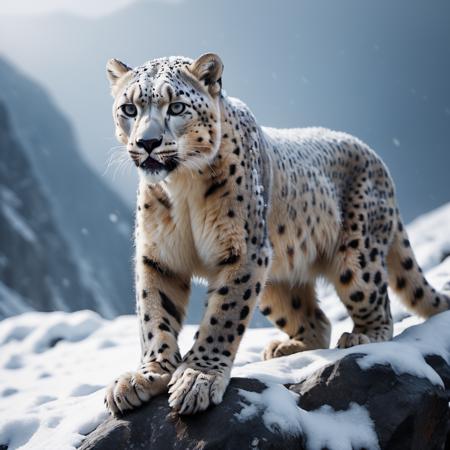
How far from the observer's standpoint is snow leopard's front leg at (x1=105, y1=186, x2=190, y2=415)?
4.85 metres

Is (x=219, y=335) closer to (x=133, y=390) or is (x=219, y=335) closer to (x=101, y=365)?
(x=133, y=390)

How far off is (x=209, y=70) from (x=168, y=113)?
1.93 ft

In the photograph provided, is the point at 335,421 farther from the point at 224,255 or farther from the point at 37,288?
the point at 37,288

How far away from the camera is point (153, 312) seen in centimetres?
529

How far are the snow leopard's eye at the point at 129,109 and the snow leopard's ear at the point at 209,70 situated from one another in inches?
21.5

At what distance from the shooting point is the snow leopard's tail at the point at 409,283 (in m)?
7.18

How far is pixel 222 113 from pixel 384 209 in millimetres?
2243

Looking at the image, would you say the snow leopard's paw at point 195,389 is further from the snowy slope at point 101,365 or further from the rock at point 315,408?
the snowy slope at point 101,365

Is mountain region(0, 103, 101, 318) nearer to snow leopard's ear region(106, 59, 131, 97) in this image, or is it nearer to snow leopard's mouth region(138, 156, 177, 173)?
snow leopard's ear region(106, 59, 131, 97)

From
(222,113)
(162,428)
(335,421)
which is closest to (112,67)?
(222,113)

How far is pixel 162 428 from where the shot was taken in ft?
15.3

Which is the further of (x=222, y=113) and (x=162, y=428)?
(x=222, y=113)

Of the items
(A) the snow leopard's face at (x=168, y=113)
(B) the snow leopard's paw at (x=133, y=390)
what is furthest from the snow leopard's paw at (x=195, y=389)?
(A) the snow leopard's face at (x=168, y=113)

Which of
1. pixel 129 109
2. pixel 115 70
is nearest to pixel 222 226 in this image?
pixel 129 109
